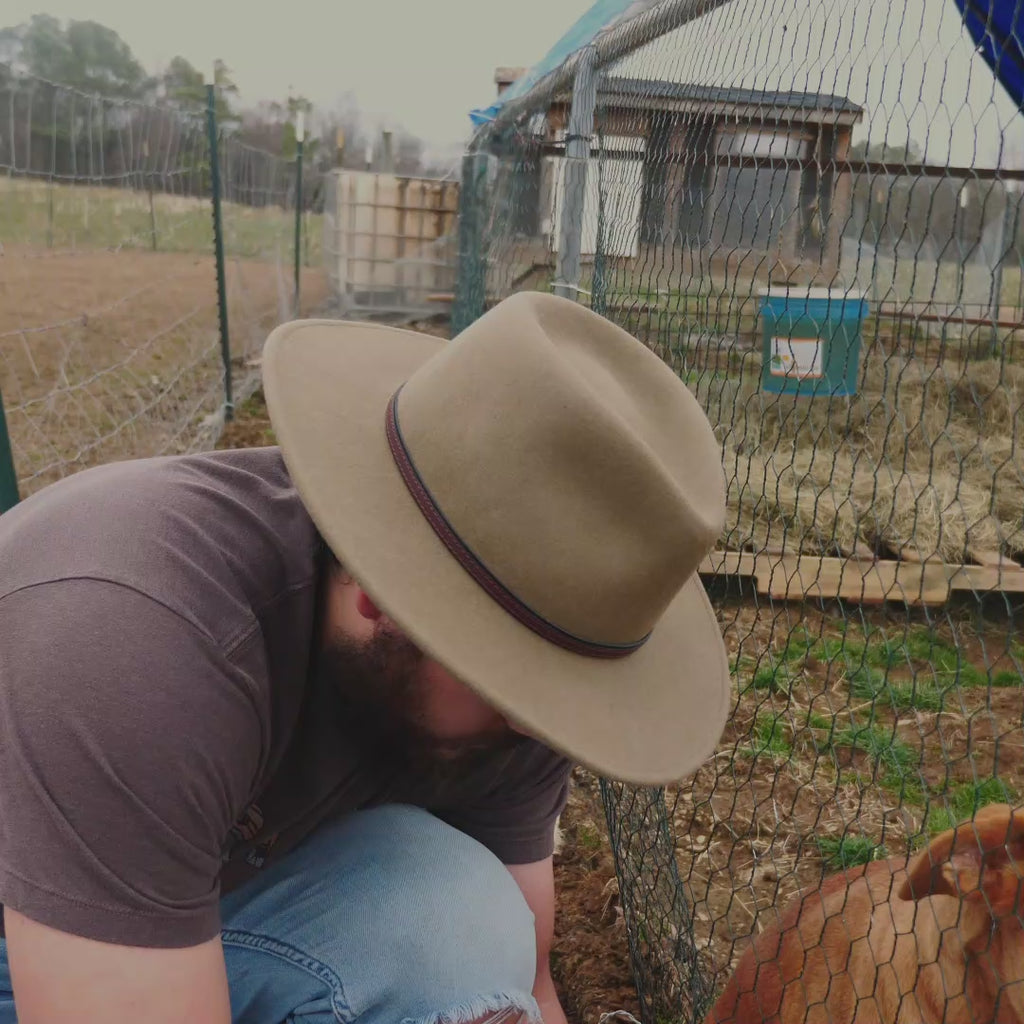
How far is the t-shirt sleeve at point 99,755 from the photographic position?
1.16 meters

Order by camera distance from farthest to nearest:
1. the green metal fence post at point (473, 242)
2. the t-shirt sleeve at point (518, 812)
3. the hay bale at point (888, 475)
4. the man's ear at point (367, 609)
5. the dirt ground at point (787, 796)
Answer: the green metal fence post at point (473, 242)
the hay bale at point (888, 475)
the dirt ground at point (787, 796)
the t-shirt sleeve at point (518, 812)
the man's ear at point (367, 609)

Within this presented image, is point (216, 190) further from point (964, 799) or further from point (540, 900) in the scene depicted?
point (540, 900)

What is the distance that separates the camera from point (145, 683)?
119 centimetres

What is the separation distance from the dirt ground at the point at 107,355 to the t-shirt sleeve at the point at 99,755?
2.90 m

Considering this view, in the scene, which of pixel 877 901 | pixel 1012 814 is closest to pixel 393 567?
pixel 1012 814

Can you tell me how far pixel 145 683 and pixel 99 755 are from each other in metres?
0.09

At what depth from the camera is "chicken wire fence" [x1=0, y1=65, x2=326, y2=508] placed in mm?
4348

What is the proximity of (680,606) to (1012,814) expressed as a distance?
57cm

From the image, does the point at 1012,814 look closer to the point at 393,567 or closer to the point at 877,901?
the point at 877,901

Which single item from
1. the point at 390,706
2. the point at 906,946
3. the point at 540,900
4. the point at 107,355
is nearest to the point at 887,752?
the point at 906,946

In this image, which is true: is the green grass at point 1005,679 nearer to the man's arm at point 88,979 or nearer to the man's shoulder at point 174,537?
the man's shoulder at point 174,537

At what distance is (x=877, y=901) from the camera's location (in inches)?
75.6

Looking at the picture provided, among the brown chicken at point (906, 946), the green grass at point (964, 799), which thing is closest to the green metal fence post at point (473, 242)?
the green grass at point (964, 799)

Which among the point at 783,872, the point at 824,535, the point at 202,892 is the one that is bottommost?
the point at 783,872
